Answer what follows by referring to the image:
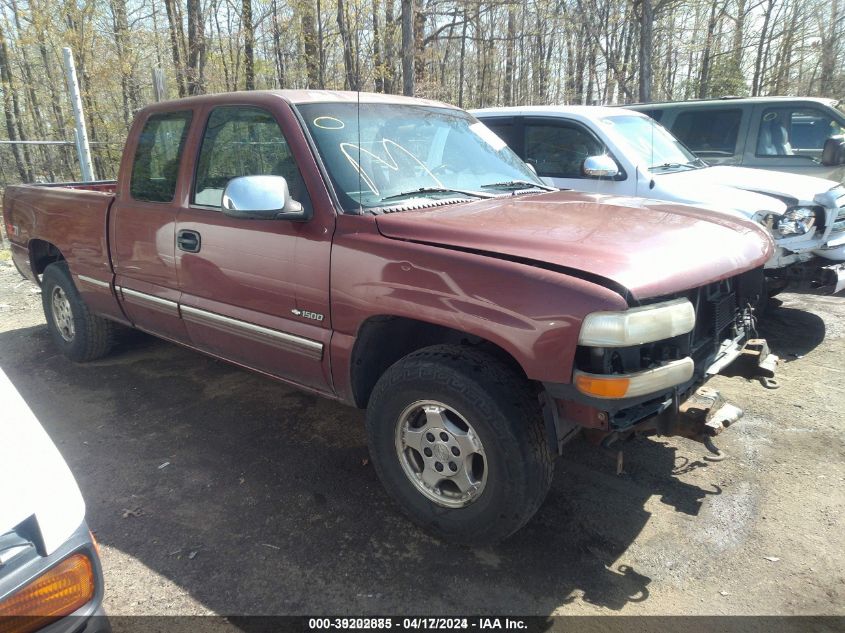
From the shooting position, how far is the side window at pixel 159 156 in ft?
12.5

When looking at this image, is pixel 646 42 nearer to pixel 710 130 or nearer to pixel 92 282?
pixel 710 130

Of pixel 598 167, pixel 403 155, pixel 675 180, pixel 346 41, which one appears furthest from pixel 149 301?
pixel 346 41

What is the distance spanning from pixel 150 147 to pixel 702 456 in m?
3.96

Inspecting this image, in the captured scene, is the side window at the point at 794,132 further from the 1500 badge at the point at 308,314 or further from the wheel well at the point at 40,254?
the wheel well at the point at 40,254

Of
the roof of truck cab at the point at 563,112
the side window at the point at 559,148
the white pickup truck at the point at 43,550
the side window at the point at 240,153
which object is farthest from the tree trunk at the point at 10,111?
the white pickup truck at the point at 43,550

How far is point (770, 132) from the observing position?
7.37m

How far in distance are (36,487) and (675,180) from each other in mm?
5376

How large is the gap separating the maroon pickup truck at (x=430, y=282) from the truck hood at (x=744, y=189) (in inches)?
Answer: 81.0

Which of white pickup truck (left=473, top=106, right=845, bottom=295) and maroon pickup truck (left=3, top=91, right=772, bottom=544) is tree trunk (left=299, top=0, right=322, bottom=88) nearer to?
white pickup truck (left=473, top=106, right=845, bottom=295)

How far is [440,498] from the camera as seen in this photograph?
277 cm

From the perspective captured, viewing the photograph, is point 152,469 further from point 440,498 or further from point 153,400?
point 440,498

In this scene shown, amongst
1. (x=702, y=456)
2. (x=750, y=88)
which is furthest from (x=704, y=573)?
(x=750, y=88)

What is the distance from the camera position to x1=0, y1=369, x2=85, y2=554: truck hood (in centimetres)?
157

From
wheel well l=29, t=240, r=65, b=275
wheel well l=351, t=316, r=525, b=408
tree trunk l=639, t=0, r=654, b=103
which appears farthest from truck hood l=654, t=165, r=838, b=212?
tree trunk l=639, t=0, r=654, b=103
